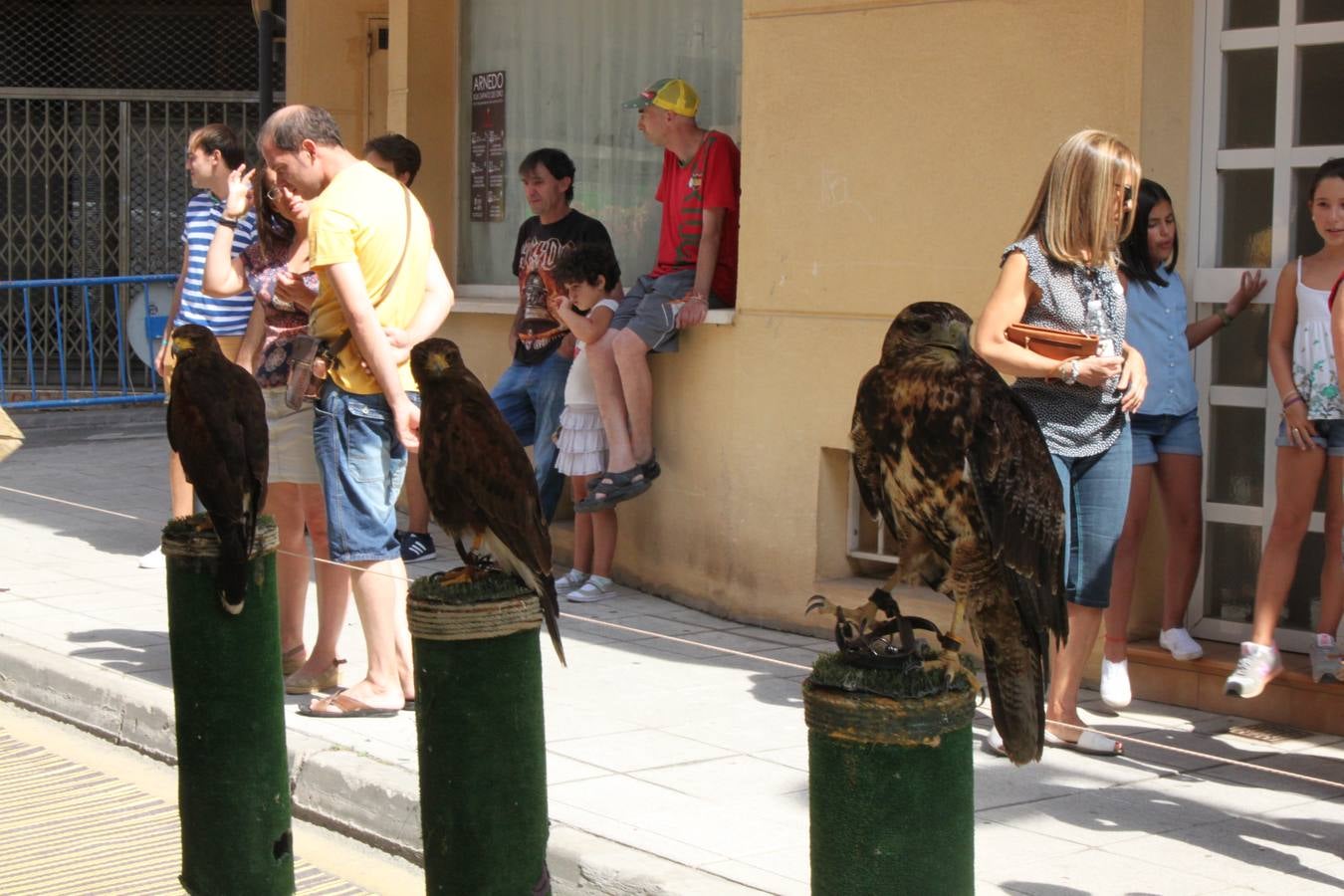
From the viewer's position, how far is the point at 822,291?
25.8 ft

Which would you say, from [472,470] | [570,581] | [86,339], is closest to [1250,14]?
[472,470]

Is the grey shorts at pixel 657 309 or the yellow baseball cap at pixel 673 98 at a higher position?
the yellow baseball cap at pixel 673 98

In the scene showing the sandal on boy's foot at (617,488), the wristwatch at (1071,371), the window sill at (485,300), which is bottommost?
the sandal on boy's foot at (617,488)

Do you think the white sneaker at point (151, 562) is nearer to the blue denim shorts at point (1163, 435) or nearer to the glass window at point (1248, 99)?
the blue denim shorts at point (1163, 435)

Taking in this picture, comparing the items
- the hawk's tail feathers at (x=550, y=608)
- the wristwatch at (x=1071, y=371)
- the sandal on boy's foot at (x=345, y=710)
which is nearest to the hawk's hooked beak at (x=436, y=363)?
the hawk's tail feathers at (x=550, y=608)

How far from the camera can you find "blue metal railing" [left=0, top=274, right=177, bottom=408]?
15781 millimetres

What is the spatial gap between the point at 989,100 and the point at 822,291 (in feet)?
3.84

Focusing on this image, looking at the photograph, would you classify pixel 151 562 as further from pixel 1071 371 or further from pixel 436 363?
pixel 1071 371

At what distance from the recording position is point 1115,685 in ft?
21.2

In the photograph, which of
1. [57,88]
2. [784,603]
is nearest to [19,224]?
[57,88]

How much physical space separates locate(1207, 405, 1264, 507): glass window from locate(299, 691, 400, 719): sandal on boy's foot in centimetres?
339

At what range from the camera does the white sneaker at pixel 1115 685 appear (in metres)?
6.44

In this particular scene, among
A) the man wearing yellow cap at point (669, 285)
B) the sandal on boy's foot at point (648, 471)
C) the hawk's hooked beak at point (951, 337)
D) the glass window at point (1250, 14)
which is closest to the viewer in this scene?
the hawk's hooked beak at point (951, 337)

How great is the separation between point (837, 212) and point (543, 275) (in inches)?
71.4
